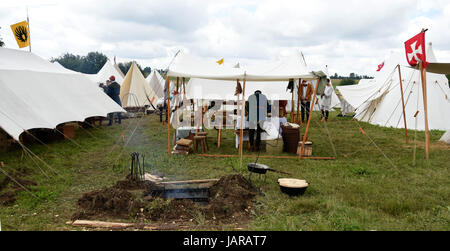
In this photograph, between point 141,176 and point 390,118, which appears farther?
point 390,118

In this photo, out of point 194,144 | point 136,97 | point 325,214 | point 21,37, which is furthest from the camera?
point 136,97

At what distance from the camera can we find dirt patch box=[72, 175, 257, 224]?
12.1 feet

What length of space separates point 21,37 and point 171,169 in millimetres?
6733

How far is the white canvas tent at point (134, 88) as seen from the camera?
1491 cm

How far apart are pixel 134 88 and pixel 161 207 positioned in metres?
12.1

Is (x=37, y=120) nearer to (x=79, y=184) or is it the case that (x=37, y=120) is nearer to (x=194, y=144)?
(x=79, y=184)

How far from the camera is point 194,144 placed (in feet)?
23.7

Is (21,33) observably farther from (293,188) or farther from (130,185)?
(293,188)

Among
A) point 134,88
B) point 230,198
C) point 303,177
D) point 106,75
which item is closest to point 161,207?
point 230,198

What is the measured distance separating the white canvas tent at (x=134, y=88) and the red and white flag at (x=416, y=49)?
1124 centimetres

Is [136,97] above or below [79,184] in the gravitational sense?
above

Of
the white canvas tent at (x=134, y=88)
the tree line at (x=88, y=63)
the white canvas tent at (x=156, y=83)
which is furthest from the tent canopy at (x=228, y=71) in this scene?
the tree line at (x=88, y=63)
